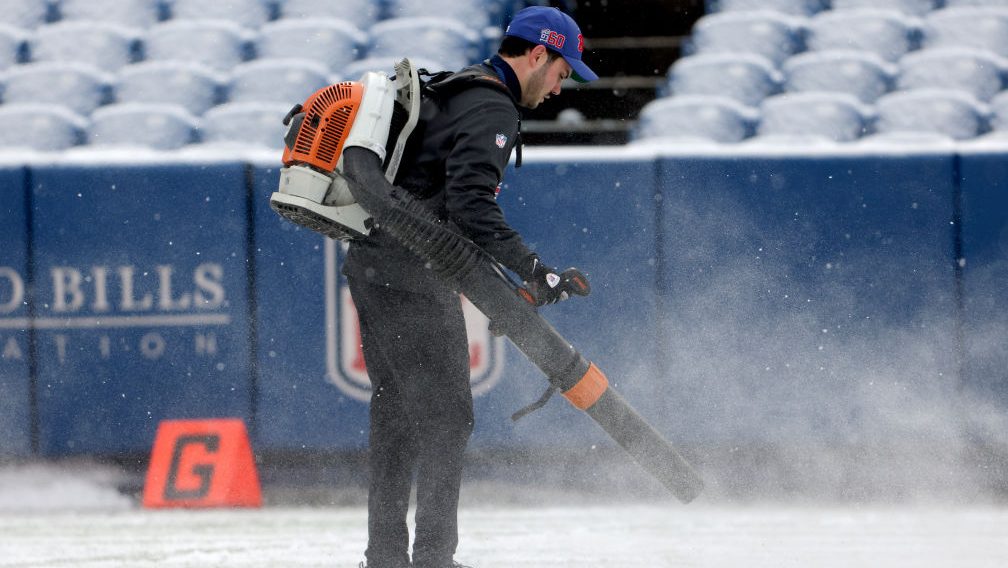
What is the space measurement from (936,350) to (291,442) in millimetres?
2710

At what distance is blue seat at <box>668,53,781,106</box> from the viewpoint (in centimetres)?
668

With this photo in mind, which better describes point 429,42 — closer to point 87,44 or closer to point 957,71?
point 87,44

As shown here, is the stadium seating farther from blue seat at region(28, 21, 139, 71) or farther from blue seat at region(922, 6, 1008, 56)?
blue seat at region(922, 6, 1008, 56)

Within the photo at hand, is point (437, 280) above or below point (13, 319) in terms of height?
above

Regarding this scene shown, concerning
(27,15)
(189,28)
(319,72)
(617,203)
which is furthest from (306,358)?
(27,15)

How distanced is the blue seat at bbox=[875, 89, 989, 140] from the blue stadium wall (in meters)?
1.24

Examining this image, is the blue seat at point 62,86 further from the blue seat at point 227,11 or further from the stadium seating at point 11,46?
→ the blue seat at point 227,11

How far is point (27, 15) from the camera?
25.7 ft

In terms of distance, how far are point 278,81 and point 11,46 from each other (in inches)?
78.7

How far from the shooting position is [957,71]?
6.73m

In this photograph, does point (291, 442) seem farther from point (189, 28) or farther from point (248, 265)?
point (189, 28)

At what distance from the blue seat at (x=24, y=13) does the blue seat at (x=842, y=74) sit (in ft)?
15.4

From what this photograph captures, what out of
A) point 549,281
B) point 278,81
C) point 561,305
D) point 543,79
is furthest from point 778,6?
point 549,281

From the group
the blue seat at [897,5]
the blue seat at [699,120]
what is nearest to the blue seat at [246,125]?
the blue seat at [699,120]
